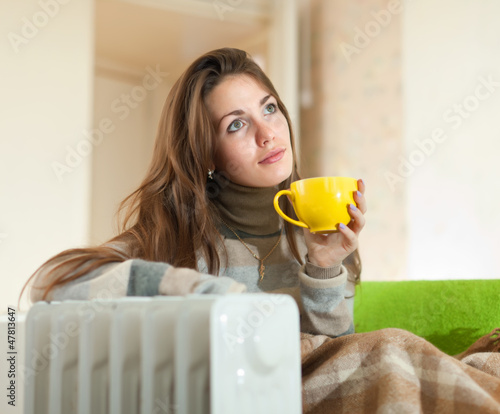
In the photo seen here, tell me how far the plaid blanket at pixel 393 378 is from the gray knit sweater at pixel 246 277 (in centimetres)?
11

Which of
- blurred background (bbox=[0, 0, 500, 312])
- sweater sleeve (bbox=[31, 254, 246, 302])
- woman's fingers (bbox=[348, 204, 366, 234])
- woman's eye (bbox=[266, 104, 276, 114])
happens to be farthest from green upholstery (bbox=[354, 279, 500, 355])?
blurred background (bbox=[0, 0, 500, 312])

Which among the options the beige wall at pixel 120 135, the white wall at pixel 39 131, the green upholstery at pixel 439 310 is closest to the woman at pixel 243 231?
the green upholstery at pixel 439 310

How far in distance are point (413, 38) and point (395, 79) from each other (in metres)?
0.23

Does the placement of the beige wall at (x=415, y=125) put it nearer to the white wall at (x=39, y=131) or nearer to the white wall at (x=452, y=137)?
the white wall at (x=452, y=137)

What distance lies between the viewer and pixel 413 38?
2961 millimetres

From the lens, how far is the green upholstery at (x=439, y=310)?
1157 mm

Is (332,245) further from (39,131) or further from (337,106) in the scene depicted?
(337,106)

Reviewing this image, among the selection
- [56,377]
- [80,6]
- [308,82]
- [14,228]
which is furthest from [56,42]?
[56,377]

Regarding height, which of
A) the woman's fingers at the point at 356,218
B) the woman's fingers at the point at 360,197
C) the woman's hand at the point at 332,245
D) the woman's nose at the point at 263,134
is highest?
the woman's nose at the point at 263,134

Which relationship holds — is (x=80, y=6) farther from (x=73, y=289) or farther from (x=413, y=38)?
(x=73, y=289)

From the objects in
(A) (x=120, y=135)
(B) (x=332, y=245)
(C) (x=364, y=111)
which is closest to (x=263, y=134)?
(B) (x=332, y=245)

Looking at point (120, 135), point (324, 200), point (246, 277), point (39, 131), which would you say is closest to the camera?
point (324, 200)

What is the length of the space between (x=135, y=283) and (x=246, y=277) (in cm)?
41

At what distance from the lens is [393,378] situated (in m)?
0.75
